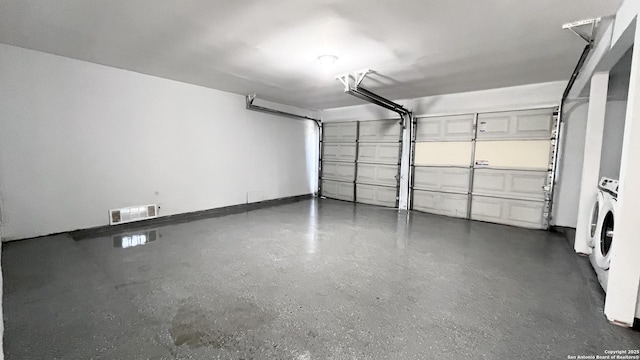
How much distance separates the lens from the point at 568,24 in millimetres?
2559

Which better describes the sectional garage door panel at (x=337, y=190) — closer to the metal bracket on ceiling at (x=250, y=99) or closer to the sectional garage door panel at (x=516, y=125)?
the metal bracket on ceiling at (x=250, y=99)

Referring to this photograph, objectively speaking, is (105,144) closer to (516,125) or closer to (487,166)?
(487,166)

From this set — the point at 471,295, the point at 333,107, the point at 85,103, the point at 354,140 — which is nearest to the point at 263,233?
the point at 471,295

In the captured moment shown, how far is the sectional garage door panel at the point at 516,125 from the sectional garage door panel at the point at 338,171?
9.64 ft

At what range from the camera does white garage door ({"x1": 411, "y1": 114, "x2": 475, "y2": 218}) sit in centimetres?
539

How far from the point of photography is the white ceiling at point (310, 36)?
7.75 feet

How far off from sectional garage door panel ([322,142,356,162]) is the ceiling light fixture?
3.55 m

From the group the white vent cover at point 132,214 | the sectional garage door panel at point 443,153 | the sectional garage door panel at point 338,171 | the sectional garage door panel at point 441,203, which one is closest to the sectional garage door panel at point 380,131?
the sectional garage door panel at point 443,153

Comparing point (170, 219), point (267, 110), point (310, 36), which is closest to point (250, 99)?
point (267, 110)

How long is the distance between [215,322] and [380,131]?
543cm

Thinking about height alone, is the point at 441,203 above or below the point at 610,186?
below

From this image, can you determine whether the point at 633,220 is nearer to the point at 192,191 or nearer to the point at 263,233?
the point at 263,233

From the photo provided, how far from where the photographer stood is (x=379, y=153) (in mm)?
6598

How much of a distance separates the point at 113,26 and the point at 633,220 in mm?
4690
